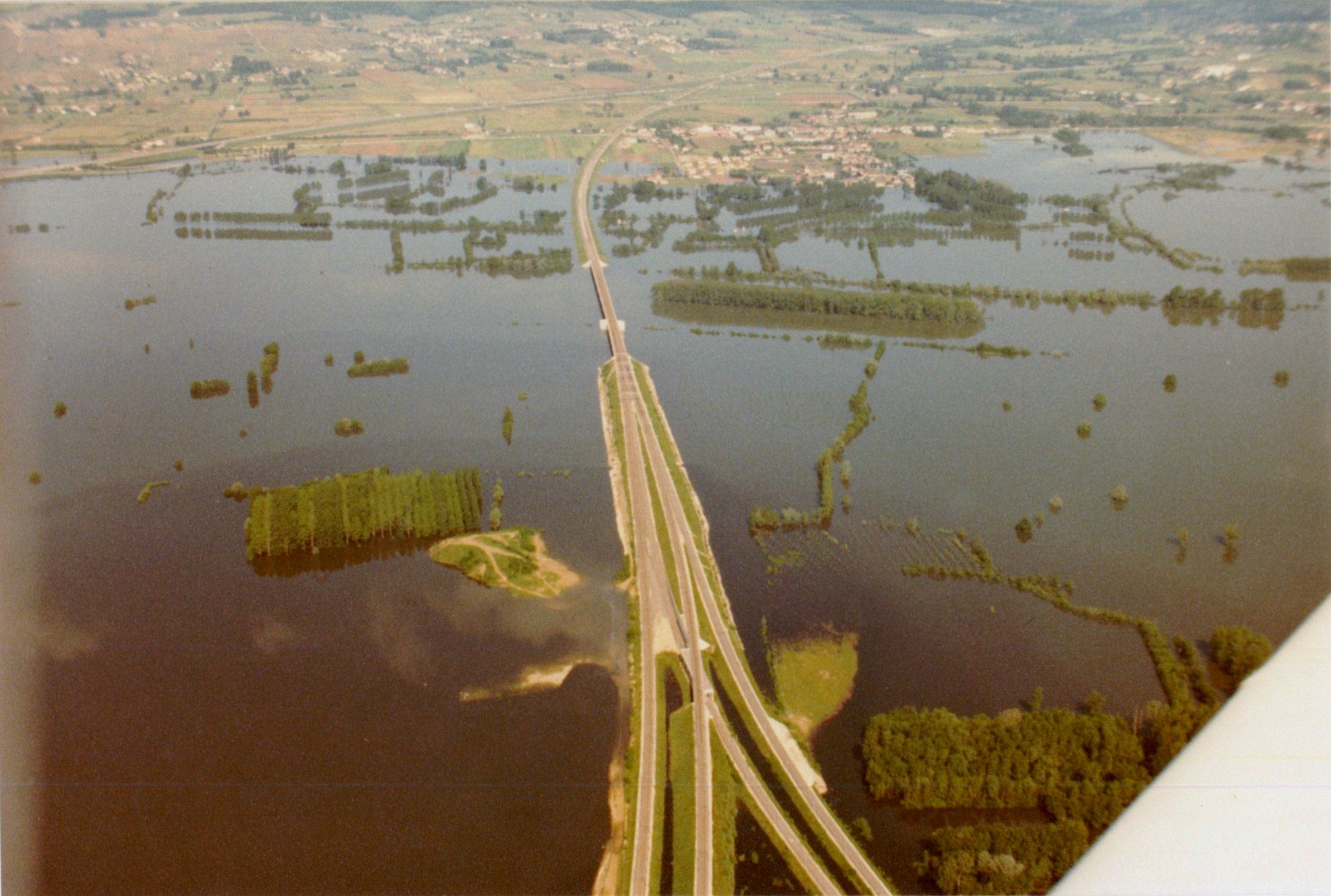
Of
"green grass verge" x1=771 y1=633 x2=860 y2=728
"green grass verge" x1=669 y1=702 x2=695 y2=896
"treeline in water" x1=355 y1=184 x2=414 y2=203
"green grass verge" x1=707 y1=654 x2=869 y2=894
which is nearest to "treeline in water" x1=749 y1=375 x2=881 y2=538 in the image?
"green grass verge" x1=771 y1=633 x2=860 y2=728

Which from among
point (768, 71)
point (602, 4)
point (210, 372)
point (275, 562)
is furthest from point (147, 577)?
point (602, 4)

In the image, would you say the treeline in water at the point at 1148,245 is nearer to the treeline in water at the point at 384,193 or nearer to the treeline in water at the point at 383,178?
the treeline in water at the point at 384,193

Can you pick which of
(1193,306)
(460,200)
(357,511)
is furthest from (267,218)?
(1193,306)

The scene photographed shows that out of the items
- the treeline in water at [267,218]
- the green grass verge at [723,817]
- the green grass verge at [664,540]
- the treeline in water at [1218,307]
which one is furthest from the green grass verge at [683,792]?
the treeline in water at [267,218]

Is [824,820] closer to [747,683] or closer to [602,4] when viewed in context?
[747,683]

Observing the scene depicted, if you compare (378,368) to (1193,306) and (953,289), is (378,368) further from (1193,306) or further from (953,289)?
(1193,306)

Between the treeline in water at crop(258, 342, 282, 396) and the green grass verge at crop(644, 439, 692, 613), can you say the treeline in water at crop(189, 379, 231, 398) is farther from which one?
the green grass verge at crop(644, 439, 692, 613)
